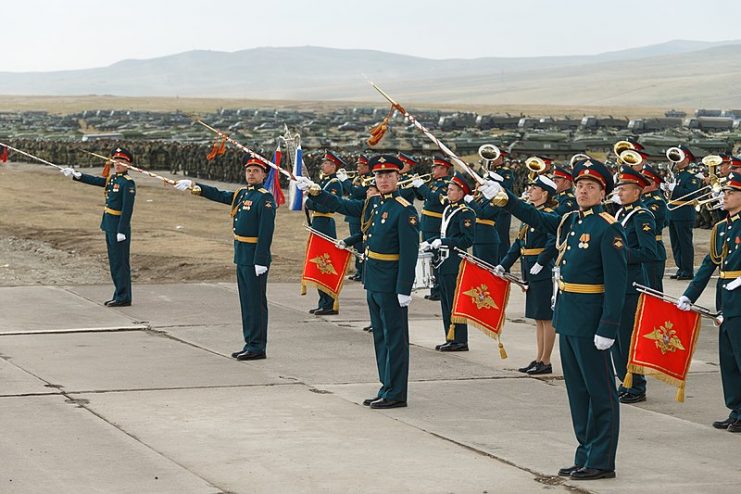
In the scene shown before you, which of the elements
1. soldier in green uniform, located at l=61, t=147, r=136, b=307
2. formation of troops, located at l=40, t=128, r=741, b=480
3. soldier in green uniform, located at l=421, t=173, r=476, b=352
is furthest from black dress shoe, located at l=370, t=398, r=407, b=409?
soldier in green uniform, located at l=61, t=147, r=136, b=307

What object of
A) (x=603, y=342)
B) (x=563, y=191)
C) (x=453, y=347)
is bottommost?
(x=453, y=347)

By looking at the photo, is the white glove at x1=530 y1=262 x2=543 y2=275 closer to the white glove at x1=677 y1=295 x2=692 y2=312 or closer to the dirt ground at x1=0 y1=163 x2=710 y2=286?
the white glove at x1=677 y1=295 x2=692 y2=312

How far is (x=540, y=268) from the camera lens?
1157 centimetres

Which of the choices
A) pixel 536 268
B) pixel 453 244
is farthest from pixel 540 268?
pixel 453 244

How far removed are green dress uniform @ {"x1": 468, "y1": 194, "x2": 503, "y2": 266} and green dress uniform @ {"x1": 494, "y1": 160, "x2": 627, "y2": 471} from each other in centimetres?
525

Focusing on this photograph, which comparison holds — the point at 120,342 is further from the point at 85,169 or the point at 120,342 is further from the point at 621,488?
the point at 85,169

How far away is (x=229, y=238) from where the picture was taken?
1010 inches

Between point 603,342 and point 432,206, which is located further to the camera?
point 432,206

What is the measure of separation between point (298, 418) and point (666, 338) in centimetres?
266

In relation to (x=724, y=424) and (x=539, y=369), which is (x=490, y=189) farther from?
(x=539, y=369)

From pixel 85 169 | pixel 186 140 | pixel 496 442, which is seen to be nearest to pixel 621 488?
pixel 496 442

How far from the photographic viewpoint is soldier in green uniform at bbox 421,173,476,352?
1277 centimetres

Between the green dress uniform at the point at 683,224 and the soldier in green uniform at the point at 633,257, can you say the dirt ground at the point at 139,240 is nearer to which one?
the green dress uniform at the point at 683,224

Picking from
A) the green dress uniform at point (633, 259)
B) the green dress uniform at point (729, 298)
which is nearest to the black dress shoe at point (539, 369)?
the green dress uniform at point (633, 259)
